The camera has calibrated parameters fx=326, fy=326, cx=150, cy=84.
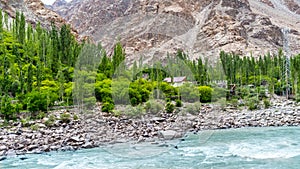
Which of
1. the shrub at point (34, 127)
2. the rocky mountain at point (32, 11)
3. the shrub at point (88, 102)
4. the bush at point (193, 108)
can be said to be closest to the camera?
the bush at point (193, 108)

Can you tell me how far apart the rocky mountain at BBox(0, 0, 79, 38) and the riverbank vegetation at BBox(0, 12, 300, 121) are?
1307cm

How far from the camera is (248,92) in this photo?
73.6 ft

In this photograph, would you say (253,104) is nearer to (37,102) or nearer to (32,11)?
(37,102)

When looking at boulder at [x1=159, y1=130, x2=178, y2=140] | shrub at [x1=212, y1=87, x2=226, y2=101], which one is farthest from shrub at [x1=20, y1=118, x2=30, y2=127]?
boulder at [x1=159, y1=130, x2=178, y2=140]

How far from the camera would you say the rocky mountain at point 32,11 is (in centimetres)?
3788

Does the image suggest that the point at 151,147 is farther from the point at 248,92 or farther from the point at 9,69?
the point at 248,92

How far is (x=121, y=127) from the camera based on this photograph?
5.16 metres

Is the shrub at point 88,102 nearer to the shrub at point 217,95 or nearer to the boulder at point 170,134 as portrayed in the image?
the shrub at point 217,95

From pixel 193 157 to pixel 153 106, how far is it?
3868 mm

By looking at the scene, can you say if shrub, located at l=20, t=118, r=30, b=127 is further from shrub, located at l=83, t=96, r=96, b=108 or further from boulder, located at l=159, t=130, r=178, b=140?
boulder, located at l=159, t=130, r=178, b=140

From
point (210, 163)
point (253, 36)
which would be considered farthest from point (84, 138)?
point (253, 36)

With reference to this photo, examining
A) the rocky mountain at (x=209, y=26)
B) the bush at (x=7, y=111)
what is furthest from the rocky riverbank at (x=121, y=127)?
the rocky mountain at (x=209, y=26)

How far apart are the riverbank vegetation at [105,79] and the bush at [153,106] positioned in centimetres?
2

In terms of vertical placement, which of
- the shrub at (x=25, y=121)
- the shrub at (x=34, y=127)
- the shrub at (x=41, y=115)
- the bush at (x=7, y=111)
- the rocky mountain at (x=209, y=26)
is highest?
the rocky mountain at (x=209, y=26)
